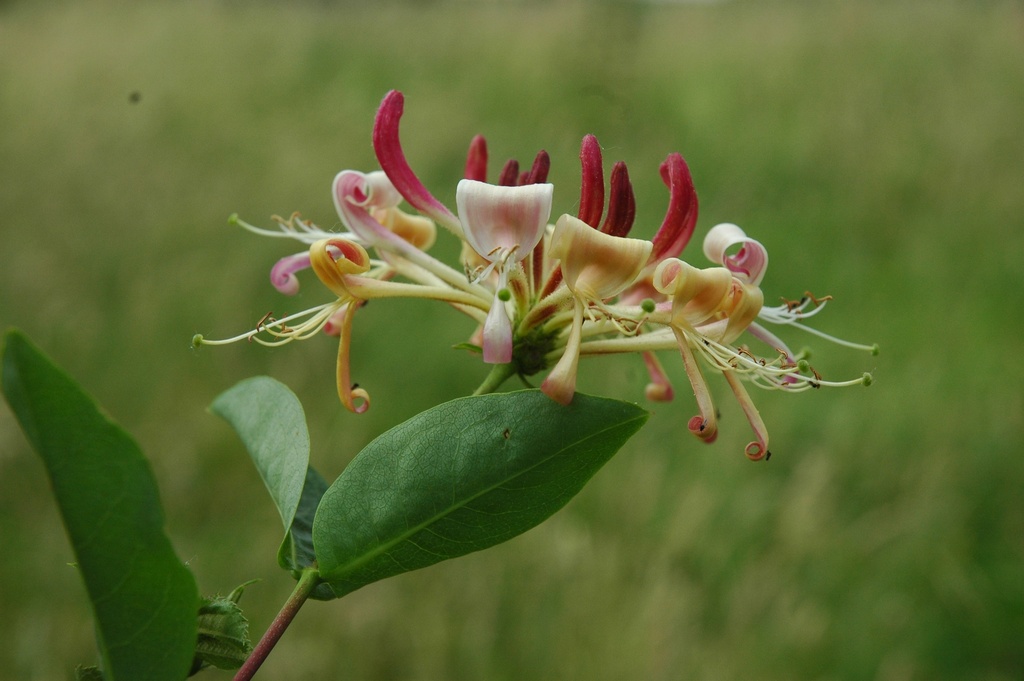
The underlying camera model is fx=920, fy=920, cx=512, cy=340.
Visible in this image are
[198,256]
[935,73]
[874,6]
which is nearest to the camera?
[198,256]

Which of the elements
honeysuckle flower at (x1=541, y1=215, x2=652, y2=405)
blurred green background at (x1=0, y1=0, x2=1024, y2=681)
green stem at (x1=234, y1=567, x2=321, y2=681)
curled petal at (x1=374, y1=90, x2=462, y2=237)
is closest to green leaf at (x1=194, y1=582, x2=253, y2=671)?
green stem at (x1=234, y1=567, x2=321, y2=681)

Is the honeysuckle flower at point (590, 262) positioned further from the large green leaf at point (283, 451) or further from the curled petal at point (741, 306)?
the large green leaf at point (283, 451)

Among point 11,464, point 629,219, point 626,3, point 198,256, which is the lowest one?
point 11,464

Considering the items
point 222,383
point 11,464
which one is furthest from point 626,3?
point 11,464

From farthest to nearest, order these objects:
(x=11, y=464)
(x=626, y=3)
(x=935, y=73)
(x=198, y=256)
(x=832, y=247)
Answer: (x=935, y=73) < (x=626, y=3) < (x=832, y=247) < (x=198, y=256) < (x=11, y=464)

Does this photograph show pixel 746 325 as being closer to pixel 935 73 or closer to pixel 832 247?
pixel 832 247

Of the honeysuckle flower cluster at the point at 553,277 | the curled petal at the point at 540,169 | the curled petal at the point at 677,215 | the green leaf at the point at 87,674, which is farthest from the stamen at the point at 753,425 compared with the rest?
the green leaf at the point at 87,674

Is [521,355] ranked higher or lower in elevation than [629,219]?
lower
